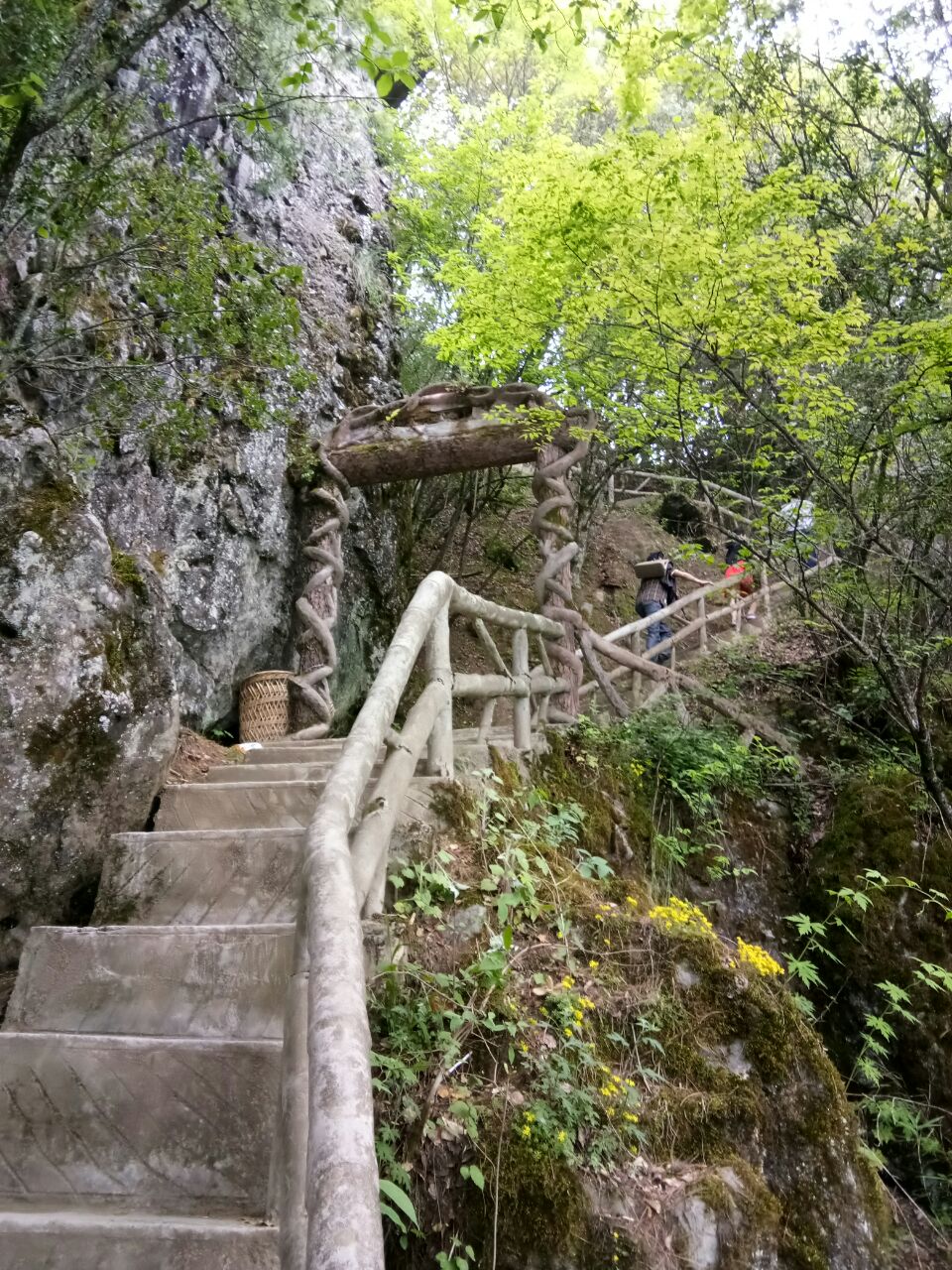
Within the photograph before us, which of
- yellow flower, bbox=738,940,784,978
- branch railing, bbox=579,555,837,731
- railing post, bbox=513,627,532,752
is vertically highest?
branch railing, bbox=579,555,837,731

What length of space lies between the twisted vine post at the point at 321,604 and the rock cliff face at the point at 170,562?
13.3 inches

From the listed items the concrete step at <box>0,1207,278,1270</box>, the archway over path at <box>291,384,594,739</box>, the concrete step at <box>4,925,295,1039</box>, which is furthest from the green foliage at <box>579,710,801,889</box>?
the concrete step at <box>0,1207,278,1270</box>

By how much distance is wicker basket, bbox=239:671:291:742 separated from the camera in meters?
6.46

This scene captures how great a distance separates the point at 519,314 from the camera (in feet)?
26.5

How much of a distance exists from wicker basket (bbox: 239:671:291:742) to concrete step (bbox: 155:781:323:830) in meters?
2.90

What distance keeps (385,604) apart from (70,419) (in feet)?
15.3

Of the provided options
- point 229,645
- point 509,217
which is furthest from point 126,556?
point 509,217

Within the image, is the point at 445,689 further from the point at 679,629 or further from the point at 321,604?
the point at 679,629

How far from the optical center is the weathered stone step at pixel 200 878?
9.12 feet

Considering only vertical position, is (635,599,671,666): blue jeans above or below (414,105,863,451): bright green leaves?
below

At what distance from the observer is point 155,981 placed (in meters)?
2.40

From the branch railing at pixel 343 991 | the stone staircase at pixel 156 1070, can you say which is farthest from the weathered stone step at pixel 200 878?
the branch railing at pixel 343 991

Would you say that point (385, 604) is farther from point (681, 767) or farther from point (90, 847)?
point (90, 847)

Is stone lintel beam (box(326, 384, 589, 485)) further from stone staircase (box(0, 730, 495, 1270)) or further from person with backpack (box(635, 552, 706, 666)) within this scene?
stone staircase (box(0, 730, 495, 1270))
